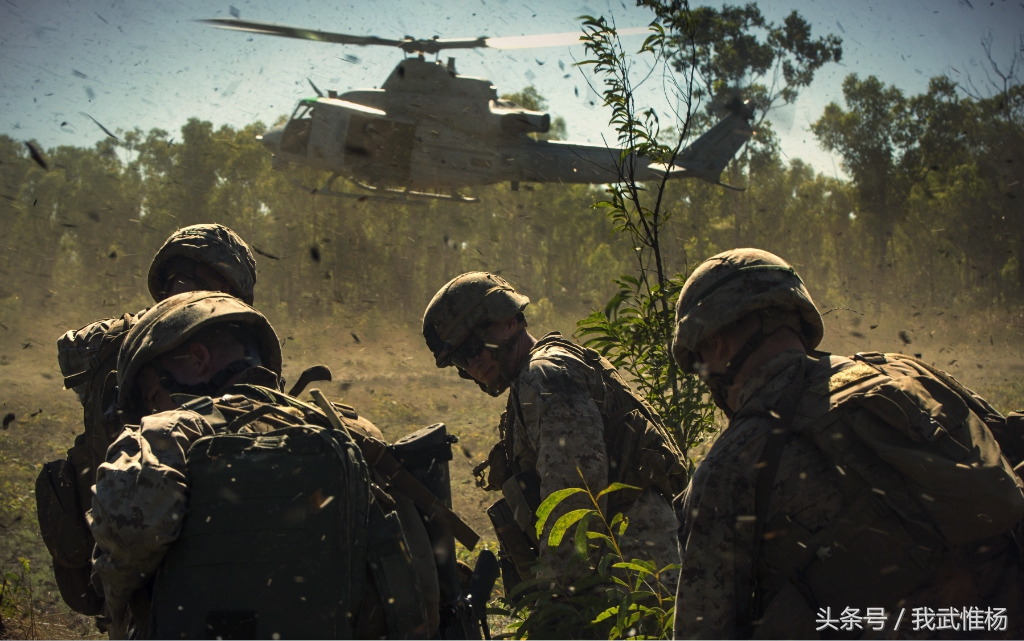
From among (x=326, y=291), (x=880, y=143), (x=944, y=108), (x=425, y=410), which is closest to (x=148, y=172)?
(x=326, y=291)

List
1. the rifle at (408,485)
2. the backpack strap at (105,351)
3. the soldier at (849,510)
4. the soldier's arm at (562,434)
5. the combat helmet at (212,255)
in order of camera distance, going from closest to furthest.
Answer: the soldier at (849,510), the rifle at (408,485), the soldier's arm at (562,434), the backpack strap at (105,351), the combat helmet at (212,255)

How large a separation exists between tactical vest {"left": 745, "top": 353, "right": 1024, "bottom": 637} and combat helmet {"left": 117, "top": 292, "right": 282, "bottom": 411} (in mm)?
1639

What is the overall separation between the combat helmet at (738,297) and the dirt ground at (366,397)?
2.00 m

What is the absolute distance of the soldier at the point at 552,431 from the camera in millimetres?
2752

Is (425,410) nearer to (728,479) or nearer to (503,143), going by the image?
(503,143)

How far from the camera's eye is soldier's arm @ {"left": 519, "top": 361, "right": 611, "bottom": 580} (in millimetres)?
2705

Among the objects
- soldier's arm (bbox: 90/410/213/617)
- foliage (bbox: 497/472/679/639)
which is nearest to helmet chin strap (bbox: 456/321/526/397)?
foliage (bbox: 497/472/679/639)

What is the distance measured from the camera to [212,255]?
11.5ft

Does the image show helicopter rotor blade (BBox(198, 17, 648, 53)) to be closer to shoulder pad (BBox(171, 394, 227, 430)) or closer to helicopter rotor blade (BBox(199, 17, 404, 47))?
helicopter rotor blade (BBox(199, 17, 404, 47))

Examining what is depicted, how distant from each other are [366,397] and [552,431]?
34.8ft

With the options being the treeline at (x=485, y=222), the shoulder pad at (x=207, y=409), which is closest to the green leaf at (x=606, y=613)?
the shoulder pad at (x=207, y=409)

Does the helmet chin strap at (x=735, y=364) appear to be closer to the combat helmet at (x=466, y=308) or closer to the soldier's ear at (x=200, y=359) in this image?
the combat helmet at (x=466, y=308)

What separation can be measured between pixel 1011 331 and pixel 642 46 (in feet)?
85.3

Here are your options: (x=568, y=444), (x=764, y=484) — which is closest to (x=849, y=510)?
(x=764, y=484)
